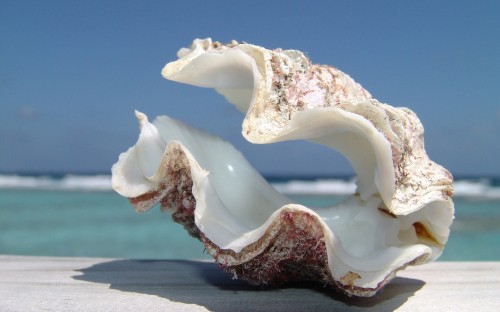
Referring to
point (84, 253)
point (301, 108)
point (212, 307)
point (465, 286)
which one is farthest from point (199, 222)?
point (84, 253)

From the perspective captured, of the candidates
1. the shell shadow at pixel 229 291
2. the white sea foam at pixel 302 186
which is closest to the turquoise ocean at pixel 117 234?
the shell shadow at pixel 229 291

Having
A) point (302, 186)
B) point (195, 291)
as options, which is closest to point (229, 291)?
point (195, 291)

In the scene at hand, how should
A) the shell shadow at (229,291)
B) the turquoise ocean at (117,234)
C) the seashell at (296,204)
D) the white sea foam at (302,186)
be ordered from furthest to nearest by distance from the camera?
the white sea foam at (302,186)
the turquoise ocean at (117,234)
the shell shadow at (229,291)
the seashell at (296,204)

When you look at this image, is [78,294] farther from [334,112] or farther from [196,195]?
[334,112]

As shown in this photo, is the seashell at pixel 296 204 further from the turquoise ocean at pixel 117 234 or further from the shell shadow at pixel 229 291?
the turquoise ocean at pixel 117 234

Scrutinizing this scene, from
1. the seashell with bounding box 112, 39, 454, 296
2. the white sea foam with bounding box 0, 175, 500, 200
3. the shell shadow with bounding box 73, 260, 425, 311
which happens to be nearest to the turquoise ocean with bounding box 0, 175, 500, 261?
the shell shadow with bounding box 73, 260, 425, 311

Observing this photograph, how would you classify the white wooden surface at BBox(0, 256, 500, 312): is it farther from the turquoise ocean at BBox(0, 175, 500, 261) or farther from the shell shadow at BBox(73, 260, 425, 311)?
Answer: the turquoise ocean at BBox(0, 175, 500, 261)

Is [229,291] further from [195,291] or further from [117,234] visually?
[117,234]
